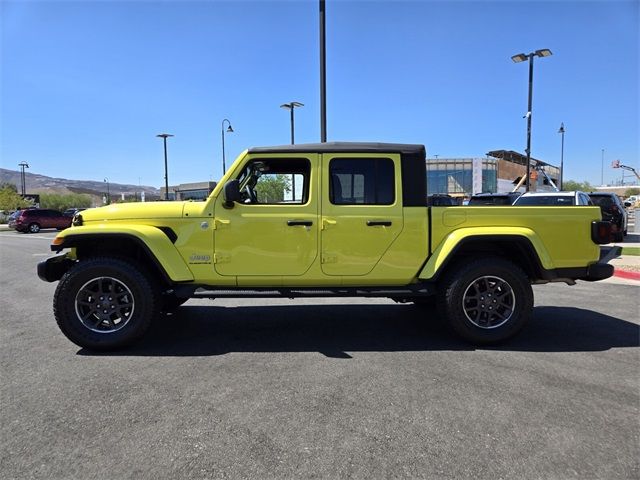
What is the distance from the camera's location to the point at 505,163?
85.8m

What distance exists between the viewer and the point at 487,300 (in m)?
4.75

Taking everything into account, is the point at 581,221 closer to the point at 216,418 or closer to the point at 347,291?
the point at 347,291

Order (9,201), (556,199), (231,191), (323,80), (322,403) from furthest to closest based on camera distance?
(9,201), (556,199), (323,80), (231,191), (322,403)

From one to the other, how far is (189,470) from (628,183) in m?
176

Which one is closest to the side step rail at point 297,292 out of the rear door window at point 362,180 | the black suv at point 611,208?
the rear door window at point 362,180

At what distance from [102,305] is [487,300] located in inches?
156

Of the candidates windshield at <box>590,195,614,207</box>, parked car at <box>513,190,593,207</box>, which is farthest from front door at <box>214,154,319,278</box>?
windshield at <box>590,195,614,207</box>

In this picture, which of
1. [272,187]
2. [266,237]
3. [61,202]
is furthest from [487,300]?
[61,202]

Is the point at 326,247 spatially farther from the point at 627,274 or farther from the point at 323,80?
the point at 323,80

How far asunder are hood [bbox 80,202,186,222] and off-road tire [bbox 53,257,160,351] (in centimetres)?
45

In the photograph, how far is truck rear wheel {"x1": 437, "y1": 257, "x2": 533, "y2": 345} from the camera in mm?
4672

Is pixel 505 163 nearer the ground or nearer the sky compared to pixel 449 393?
nearer the sky

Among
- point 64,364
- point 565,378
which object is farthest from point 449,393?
point 64,364

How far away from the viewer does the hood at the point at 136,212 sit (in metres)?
4.68
